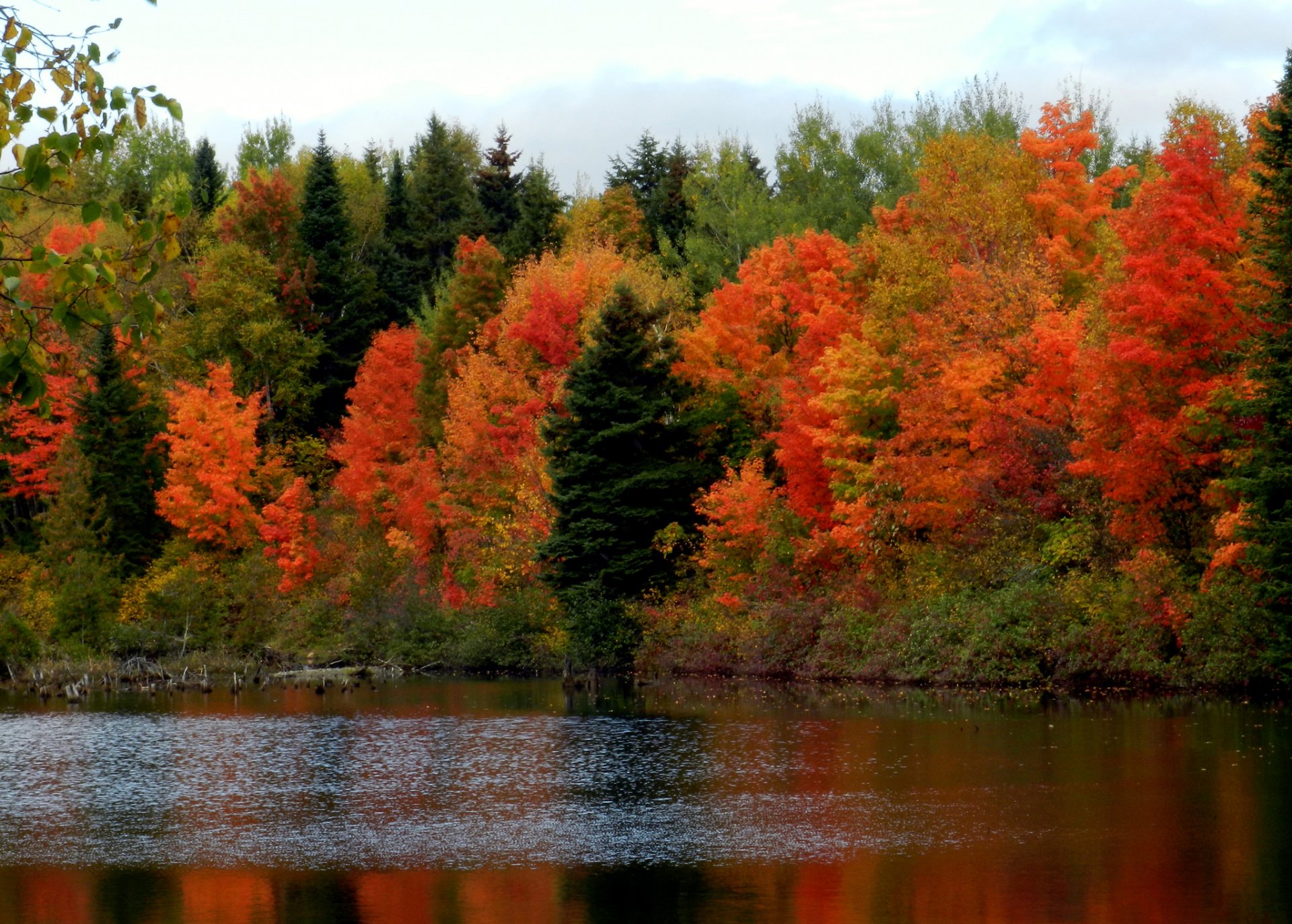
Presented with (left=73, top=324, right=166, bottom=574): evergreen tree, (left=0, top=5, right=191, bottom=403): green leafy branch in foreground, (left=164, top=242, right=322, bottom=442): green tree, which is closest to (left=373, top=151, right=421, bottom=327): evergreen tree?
(left=164, top=242, right=322, bottom=442): green tree

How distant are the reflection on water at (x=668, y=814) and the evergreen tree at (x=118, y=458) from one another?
946 inches

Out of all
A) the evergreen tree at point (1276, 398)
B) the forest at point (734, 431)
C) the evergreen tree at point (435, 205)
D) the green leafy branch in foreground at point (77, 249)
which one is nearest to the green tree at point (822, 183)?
the forest at point (734, 431)

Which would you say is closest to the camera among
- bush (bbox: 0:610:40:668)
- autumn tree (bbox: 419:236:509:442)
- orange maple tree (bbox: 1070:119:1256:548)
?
orange maple tree (bbox: 1070:119:1256:548)

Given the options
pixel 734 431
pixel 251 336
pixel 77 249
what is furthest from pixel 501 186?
pixel 77 249

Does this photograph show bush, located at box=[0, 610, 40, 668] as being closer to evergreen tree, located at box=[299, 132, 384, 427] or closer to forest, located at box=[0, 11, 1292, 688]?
forest, located at box=[0, 11, 1292, 688]

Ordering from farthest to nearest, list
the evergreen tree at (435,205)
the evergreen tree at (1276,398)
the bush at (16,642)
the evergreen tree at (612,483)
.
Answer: the evergreen tree at (435,205) → the bush at (16,642) → the evergreen tree at (612,483) → the evergreen tree at (1276,398)

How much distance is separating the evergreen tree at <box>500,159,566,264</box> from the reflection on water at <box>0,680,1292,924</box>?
1573 inches

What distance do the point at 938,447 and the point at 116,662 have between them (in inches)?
1211

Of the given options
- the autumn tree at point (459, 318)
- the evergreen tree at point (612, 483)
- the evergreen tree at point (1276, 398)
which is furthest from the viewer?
the autumn tree at point (459, 318)

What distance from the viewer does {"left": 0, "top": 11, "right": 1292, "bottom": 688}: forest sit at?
1476 inches

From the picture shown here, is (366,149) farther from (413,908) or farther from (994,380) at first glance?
(413,908)

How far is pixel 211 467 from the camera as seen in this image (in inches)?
2596

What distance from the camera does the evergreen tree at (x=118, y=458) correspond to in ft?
208

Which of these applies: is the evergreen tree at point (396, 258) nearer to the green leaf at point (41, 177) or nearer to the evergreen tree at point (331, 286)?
the evergreen tree at point (331, 286)
